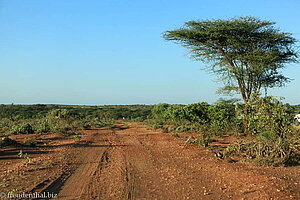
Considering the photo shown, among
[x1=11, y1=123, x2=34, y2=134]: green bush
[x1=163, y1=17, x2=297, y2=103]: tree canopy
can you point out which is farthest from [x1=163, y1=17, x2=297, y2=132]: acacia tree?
[x1=11, y1=123, x2=34, y2=134]: green bush

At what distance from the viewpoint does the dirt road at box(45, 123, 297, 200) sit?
4.63m

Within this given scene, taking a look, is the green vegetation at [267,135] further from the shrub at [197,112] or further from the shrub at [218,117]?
the shrub at [197,112]

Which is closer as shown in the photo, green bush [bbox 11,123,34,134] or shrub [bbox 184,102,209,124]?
shrub [bbox 184,102,209,124]

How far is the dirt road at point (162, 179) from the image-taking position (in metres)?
4.63

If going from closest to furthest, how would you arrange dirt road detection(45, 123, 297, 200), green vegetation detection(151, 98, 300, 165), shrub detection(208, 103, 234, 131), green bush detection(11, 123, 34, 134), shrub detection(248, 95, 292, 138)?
dirt road detection(45, 123, 297, 200), green vegetation detection(151, 98, 300, 165), shrub detection(248, 95, 292, 138), shrub detection(208, 103, 234, 131), green bush detection(11, 123, 34, 134)

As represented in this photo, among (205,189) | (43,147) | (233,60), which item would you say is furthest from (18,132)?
(233,60)

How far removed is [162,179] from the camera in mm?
5637

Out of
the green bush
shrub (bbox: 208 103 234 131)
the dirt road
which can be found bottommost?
the dirt road

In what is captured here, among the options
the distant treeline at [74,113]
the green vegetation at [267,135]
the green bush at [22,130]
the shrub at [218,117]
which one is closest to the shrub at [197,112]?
the shrub at [218,117]

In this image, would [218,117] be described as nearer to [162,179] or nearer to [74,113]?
[162,179]

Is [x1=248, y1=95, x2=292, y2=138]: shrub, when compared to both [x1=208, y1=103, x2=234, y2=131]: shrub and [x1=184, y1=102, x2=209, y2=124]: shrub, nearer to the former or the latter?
[x1=208, y1=103, x2=234, y2=131]: shrub

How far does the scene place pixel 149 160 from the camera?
756 centimetres

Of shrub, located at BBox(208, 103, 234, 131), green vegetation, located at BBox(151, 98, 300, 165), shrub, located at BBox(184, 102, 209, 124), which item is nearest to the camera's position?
green vegetation, located at BBox(151, 98, 300, 165)

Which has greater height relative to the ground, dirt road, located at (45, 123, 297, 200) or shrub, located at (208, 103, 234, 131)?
shrub, located at (208, 103, 234, 131)
